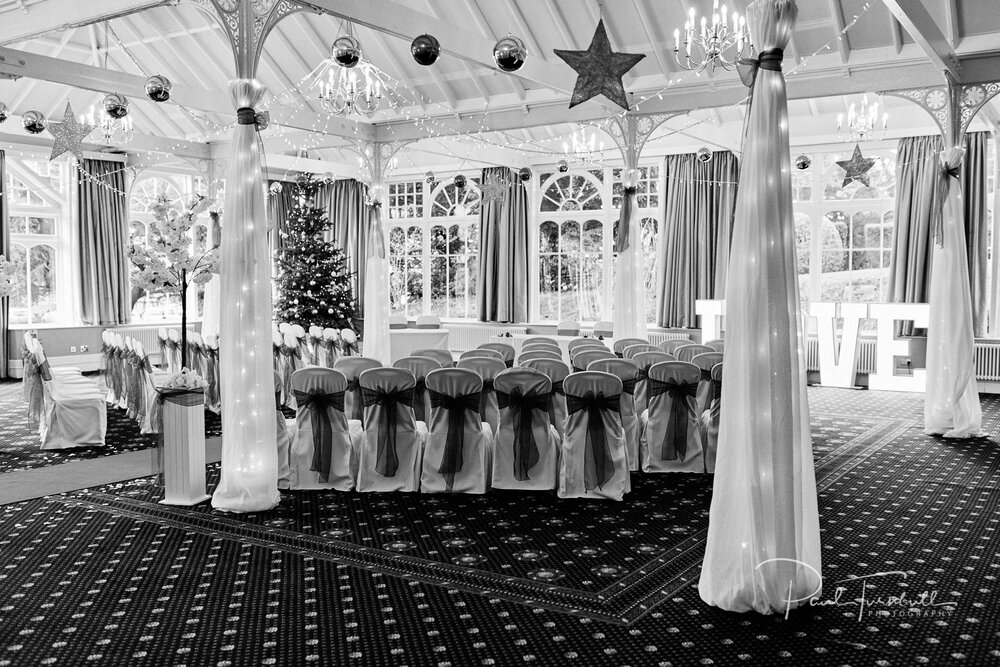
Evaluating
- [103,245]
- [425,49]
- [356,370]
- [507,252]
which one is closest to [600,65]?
[425,49]

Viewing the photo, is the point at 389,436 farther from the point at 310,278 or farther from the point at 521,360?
the point at 310,278

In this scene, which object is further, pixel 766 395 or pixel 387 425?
pixel 387 425

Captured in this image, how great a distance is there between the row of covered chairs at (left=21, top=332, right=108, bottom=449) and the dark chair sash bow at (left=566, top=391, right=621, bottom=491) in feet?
17.0

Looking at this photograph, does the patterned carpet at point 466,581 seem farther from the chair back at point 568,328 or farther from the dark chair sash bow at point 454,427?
the chair back at point 568,328

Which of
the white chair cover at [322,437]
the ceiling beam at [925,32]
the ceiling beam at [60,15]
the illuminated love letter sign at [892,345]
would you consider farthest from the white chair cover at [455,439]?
the illuminated love letter sign at [892,345]

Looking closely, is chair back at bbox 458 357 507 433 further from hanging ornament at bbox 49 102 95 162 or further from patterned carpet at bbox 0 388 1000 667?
hanging ornament at bbox 49 102 95 162

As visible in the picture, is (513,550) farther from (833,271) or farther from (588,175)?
(588,175)

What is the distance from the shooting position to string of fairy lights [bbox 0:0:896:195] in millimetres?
11602

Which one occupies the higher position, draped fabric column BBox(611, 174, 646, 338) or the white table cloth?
draped fabric column BBox(611, 174, 646, 338)

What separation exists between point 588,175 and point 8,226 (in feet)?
33.6

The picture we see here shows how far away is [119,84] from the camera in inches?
410

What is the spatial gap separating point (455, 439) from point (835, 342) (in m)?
8.78

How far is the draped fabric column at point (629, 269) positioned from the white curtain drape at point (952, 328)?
13.4ft

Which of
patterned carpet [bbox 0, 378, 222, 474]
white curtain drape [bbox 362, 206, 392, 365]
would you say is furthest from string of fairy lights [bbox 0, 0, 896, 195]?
patterned carpet [bbox 0, 378, 222, 474]
